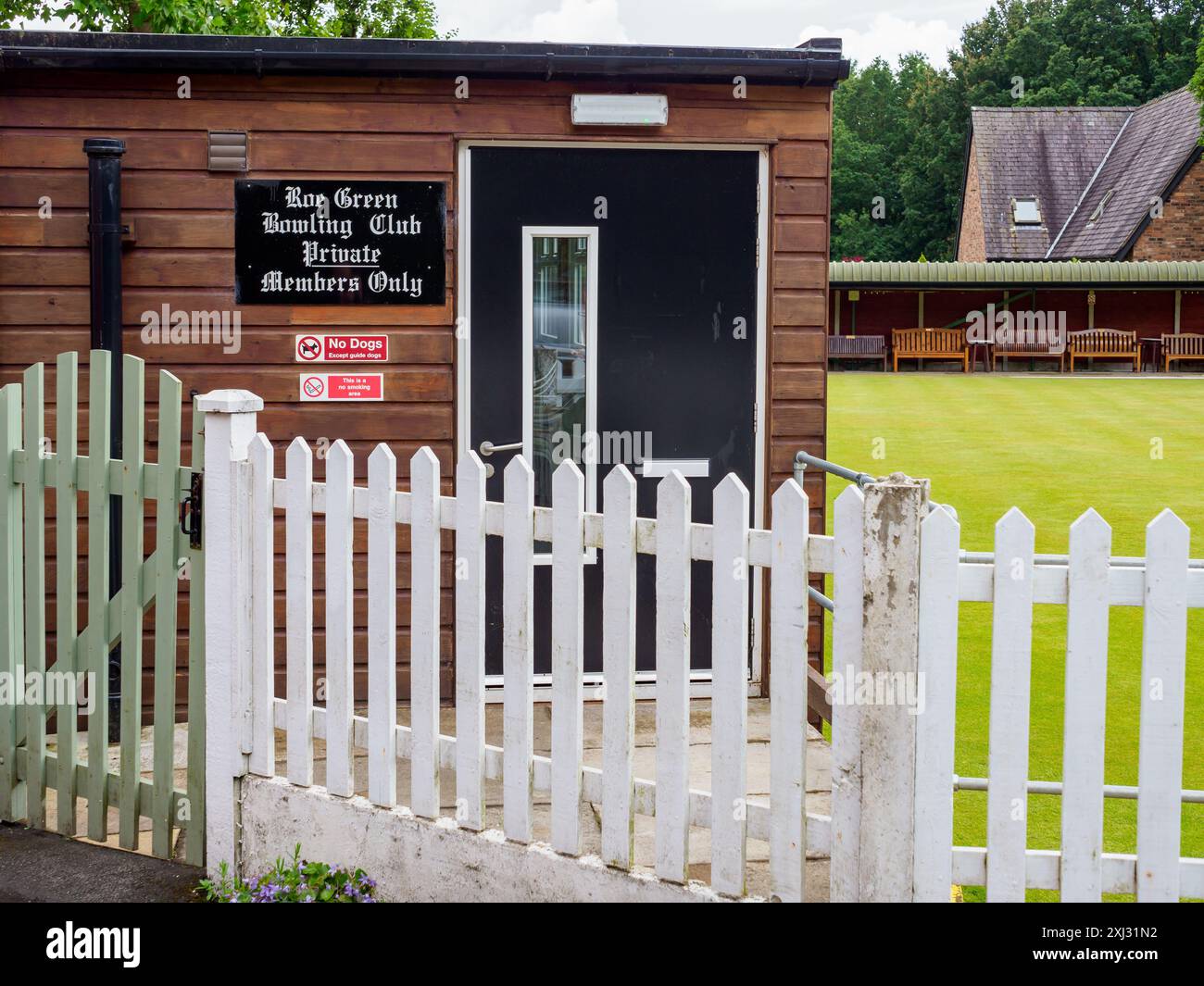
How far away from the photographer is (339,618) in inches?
171

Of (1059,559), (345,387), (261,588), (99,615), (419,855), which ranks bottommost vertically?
(419,855)

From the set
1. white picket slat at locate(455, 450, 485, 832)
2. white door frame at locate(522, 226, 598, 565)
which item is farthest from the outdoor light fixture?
white picket slat at locate(455, 450, 485, 832)

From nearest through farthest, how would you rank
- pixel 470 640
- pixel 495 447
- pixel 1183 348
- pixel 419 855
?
pixel 470 640
pixel 419 855
pixel 495 447
pixel 1183 348

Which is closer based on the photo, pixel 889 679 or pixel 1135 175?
pixel 889 679

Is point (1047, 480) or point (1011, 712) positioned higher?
point (1011, 712)

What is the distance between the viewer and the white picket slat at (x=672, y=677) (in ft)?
12.0

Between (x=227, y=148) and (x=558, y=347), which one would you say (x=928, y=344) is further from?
(x=227, y=148)

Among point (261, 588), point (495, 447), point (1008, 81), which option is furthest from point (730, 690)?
point (1008, 81)

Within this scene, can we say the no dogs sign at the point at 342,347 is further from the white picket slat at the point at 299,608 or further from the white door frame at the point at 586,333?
the white picket slat at the point at 299,608

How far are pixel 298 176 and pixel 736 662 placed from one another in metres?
3.75

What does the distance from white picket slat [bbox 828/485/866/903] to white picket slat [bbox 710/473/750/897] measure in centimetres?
24

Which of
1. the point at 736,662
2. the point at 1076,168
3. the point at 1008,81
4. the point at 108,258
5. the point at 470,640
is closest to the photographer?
the point at 736,662
